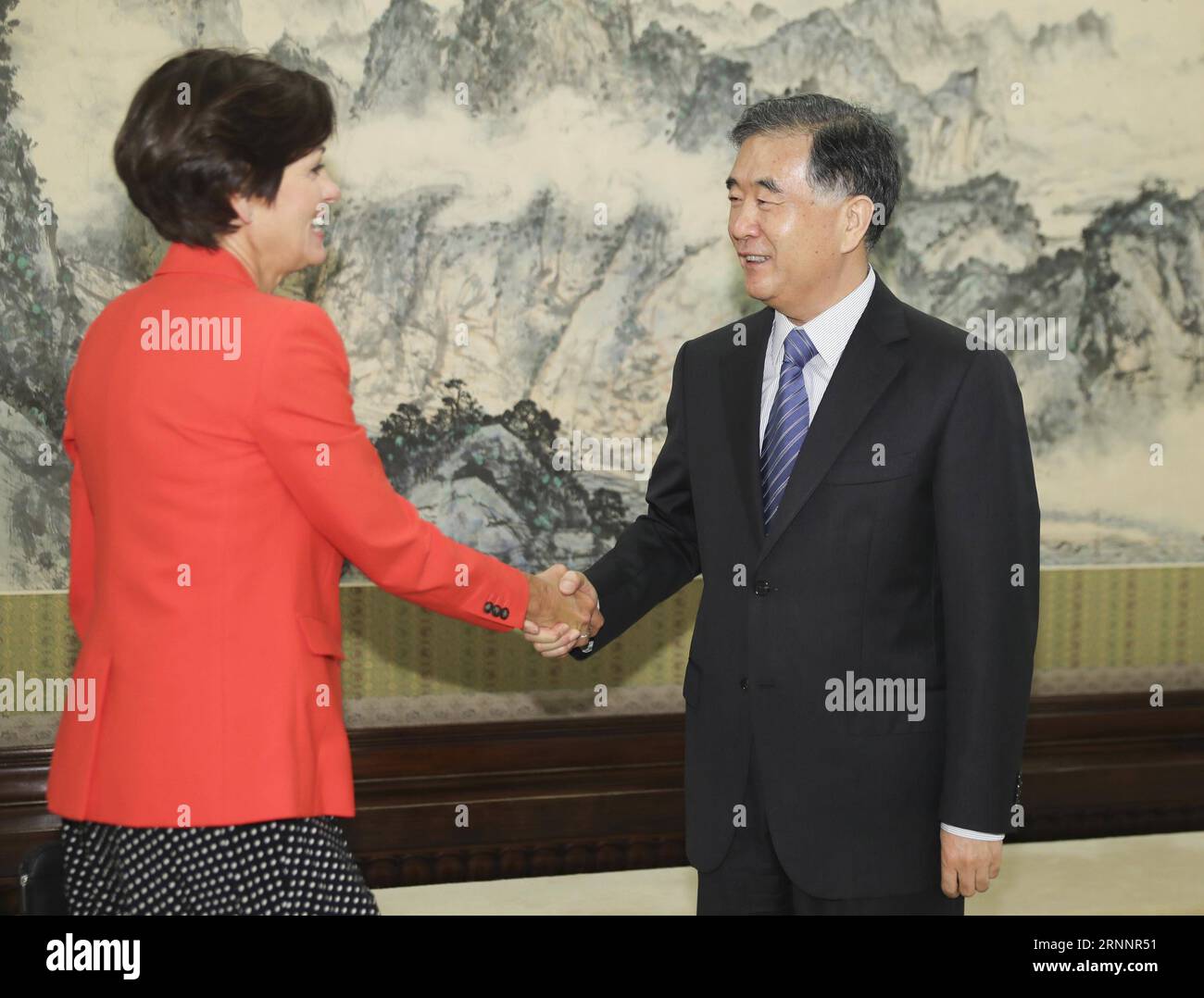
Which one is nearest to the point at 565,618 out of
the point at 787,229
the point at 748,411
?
the point at 748,411

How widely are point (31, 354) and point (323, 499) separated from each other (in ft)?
11.4

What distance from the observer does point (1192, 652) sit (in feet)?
19.9

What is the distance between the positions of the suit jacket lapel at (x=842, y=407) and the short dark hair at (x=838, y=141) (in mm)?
271

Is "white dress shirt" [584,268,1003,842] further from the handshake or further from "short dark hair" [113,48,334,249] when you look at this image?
"short dark hair" [113,48,334,249]

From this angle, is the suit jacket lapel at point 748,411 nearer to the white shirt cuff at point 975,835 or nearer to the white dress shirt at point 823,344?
the white dress shirt at point 823,344

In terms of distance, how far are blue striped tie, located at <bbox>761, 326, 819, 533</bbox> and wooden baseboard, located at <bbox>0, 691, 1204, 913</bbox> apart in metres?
2.91

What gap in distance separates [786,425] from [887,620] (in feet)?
1.48

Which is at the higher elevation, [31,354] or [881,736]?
[31,354]

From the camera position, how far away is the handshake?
2.99 m

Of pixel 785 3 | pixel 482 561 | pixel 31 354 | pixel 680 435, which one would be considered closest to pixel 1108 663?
pixel 785 3

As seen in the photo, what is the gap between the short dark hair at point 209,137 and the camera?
196 cm

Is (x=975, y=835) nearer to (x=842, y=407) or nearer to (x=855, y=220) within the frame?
(x=842, y=407)

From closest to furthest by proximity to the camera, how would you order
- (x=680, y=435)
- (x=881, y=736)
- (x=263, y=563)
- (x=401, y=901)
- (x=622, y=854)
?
(x=263, y=563), (x=881, y=736), (x=680, y=435), (x=401, y=901), (x=622, y=854)

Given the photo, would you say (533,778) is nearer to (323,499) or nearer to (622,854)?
(622,854)
